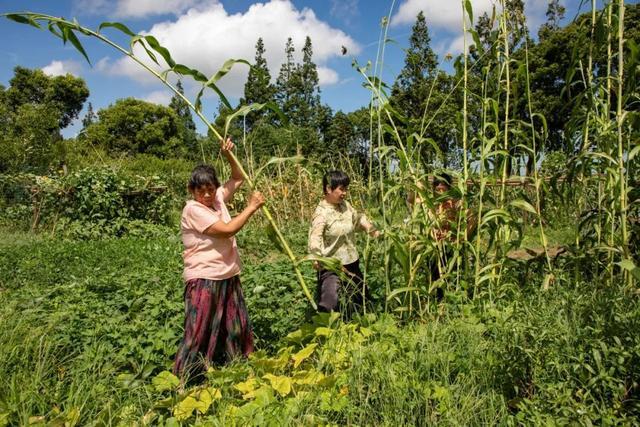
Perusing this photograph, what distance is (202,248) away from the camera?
108 inches

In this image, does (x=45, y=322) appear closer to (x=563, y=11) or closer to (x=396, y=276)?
(x=396, y=276)

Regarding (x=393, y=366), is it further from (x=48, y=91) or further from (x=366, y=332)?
(x=48, y=91)

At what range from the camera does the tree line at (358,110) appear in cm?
286

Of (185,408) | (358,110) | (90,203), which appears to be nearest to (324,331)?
(185,408)

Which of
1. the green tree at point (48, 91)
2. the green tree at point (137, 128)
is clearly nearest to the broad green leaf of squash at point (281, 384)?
the green tree at point (48, 91)

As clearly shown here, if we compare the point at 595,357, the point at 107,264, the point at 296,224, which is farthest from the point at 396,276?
the point at 296,224

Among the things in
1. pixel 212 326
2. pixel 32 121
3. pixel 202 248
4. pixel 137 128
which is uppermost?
pixel 137 128

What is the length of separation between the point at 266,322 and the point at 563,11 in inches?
111

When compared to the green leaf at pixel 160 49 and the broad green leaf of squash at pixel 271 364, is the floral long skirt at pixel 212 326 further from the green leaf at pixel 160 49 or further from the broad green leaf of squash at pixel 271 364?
the green leaf at pixel 160 49

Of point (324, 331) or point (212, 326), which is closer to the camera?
point (324, 331)

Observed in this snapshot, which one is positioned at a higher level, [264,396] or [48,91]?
[48,91]

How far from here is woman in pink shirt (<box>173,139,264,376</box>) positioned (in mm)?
2643

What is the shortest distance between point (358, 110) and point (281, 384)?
104 ft

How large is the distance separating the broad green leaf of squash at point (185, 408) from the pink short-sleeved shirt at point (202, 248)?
2.98ft
